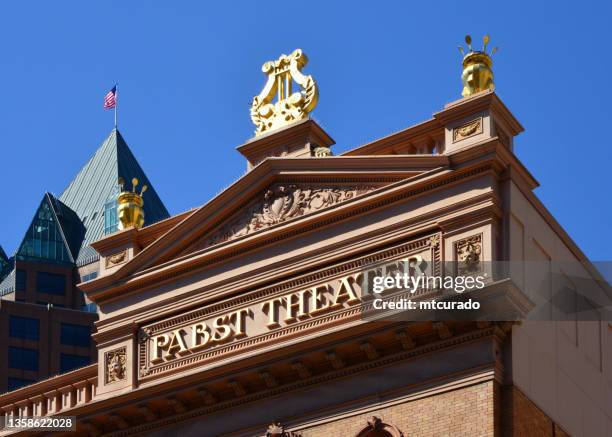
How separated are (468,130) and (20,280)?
78383 millimetres

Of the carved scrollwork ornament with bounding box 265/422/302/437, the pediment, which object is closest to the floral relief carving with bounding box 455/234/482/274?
the pediment

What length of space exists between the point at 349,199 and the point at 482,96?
12.3 feet

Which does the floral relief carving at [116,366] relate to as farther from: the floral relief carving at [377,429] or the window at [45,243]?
the window at [45,243]

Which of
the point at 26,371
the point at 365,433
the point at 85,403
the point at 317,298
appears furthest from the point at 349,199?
the point at 26,371

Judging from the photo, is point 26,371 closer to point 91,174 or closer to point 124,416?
point 91,174

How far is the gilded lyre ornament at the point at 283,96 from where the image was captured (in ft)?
137

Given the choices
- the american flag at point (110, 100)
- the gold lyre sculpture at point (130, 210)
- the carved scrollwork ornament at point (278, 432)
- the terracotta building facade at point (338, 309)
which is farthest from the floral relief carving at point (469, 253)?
the american flag at point (110, 100)

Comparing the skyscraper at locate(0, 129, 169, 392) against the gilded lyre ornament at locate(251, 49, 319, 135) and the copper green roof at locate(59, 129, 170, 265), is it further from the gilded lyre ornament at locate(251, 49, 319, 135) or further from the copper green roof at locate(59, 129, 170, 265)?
the gilded lyre ornament at locate(251, 49, 319, 135)

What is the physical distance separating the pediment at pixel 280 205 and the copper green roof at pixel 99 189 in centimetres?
7149

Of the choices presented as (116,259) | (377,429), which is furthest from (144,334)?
(377,429)

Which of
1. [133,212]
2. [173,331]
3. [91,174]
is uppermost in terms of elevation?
[91,174]

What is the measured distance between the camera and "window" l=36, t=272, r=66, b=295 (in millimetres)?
113938

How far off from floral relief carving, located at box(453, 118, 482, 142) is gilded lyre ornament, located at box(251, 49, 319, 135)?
15.0ft

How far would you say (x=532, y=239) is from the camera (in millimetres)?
38188
